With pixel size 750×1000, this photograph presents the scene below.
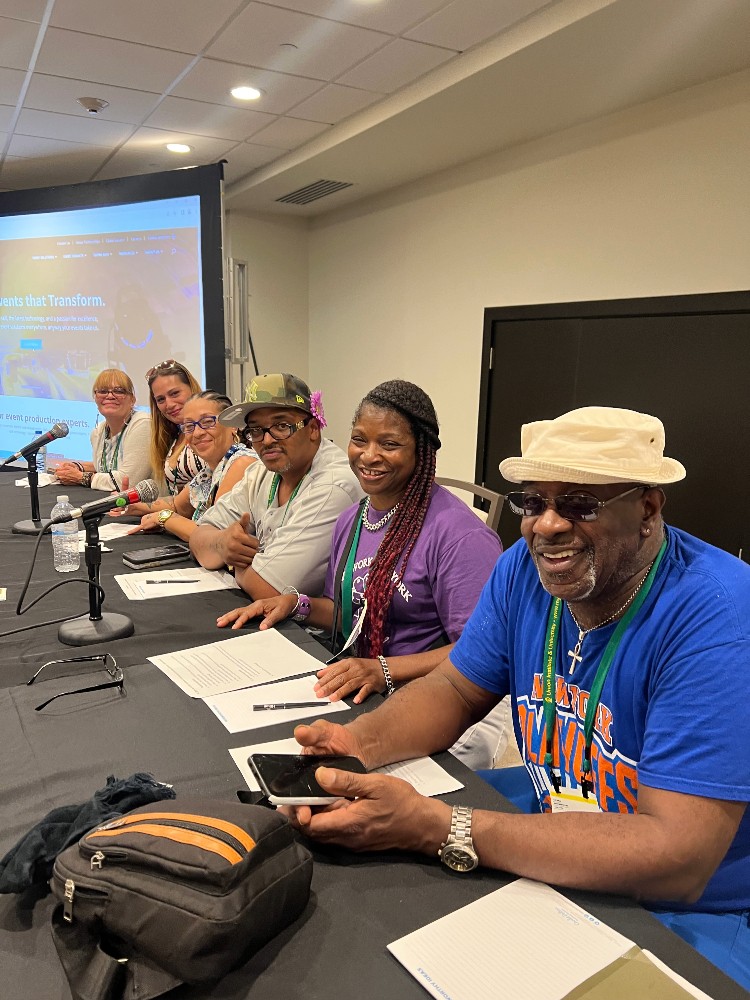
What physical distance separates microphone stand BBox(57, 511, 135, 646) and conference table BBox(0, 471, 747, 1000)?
33mm

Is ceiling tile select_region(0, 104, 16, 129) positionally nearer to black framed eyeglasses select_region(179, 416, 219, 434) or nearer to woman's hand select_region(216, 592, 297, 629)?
black framed eyeglasses select_region(179, 416, 219, 434)

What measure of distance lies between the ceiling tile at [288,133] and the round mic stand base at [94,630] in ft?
11.4

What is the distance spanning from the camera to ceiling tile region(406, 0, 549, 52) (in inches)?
105

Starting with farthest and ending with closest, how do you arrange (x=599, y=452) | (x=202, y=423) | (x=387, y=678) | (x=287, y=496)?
(x=202, y=423) < (x=287, y=496) < (x=387, y=678) < (x=599, y=452)

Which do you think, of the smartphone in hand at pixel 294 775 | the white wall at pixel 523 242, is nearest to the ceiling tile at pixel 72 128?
the white wall at pixel 523 242

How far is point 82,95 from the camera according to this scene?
374 cm

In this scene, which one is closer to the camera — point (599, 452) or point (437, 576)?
point (599, 452)

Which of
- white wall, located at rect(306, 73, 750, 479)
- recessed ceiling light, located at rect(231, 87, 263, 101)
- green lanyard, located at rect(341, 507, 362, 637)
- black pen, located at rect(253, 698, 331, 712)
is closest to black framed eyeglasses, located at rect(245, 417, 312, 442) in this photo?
green lanyard, located at rect(341, 507, 362, 637)

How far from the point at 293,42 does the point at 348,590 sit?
2629mm

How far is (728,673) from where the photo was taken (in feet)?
2.84

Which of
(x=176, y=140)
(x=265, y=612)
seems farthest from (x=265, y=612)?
(x=176, y=140)

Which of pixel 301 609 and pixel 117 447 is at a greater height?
pixel 117 447

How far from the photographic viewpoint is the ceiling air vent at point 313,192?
17.0 feet

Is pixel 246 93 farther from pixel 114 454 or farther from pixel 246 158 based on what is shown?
pixel 114 454
